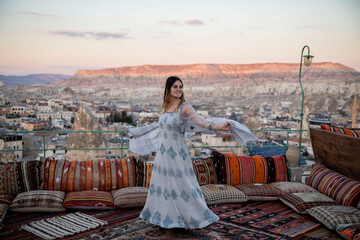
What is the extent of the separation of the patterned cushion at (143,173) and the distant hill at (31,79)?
73.2 ft

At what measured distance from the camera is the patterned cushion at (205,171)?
13.6 ft

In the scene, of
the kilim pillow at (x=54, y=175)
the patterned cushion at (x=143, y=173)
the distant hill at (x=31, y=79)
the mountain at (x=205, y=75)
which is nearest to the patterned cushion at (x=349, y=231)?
the patterned cushion at (x=143, y=173)

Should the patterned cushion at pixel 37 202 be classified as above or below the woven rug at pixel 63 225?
above

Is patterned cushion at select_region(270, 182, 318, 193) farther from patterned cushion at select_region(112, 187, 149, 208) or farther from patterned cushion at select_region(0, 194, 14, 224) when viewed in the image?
patterned cushion at select_region(0, 194, 14, 224)

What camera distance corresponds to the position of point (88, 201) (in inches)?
137

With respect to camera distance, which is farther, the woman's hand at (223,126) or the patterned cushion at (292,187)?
the patterned cushion at (292,187)

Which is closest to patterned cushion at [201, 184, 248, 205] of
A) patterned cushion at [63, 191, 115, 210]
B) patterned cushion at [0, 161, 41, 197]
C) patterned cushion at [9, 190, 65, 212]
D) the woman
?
the woman

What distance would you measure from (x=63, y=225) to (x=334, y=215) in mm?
2619

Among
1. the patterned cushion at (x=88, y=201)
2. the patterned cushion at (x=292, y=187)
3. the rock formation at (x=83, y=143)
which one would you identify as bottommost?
the rock formation at (x=83, y=143)

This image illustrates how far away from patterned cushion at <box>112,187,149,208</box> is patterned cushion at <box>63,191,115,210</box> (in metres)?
0.08

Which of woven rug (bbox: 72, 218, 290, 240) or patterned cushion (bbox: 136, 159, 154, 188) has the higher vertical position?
patterned cushion (bbox: 136, 159, 154, 188)

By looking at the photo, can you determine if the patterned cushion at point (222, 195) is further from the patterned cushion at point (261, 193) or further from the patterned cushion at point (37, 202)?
the patterned cushion at point (37, 202)

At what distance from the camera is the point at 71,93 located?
35.6 meters

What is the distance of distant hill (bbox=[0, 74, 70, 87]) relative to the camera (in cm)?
2351
